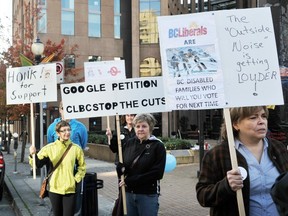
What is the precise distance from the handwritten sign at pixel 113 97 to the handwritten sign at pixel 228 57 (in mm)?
1962

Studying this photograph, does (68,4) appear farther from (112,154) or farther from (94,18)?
(112,154)

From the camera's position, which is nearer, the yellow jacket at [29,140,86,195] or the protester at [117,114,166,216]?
the protester at [117,114,166,216]

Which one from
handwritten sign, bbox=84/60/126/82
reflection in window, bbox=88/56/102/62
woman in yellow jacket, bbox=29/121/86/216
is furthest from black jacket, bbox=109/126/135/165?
reflection in window, bbox=88/56/102/62

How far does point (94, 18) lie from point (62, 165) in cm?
3643

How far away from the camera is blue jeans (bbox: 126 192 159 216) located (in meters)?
4.87

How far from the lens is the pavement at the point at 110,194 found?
8.72 metres

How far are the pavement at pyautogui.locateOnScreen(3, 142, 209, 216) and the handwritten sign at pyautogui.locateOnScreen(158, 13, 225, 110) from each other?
5.20 m

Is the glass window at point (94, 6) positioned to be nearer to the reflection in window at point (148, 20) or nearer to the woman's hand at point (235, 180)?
the reflection in window at point (148, 20)

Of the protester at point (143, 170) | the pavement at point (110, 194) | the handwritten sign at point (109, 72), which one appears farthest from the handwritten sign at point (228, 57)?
the pavement at point (110, 194)

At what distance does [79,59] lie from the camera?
39.9 m

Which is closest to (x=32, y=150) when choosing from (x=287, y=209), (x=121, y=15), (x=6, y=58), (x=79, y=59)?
(x=287, y=209)

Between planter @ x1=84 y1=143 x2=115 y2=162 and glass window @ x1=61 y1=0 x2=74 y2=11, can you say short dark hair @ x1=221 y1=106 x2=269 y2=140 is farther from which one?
glass window @ x1=61 y1=0 x2=74 y2=11

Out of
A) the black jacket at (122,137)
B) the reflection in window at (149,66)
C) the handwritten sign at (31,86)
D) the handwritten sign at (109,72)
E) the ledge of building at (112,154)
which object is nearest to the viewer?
the black jacket at (122,137)

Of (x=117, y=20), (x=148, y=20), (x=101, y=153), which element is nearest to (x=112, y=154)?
(x=101, y=153)
